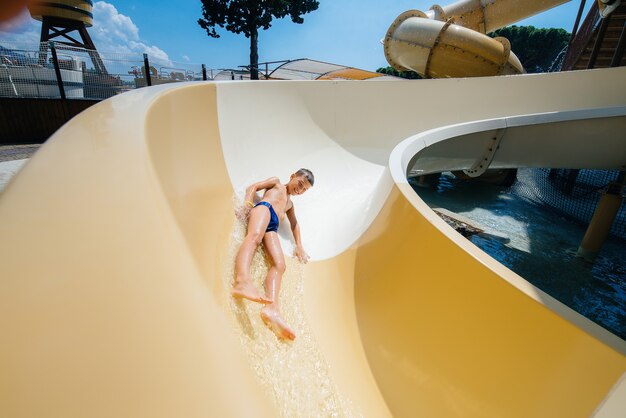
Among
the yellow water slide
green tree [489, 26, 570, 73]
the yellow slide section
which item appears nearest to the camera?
the yellow slide section

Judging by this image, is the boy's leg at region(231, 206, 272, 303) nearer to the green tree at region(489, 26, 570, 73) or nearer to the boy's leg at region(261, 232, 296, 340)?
the boy's leg at region(261, 232, 296, 340)

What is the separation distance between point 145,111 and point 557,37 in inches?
1677

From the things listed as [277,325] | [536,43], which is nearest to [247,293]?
[277,325]

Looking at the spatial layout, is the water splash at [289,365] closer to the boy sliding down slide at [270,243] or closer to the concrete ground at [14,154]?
the boy sliding down slide at [270,243]

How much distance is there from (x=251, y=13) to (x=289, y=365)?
26.2 metres

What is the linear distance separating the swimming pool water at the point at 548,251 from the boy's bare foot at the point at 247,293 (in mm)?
7019

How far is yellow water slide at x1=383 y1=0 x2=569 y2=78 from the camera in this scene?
7.30 metres

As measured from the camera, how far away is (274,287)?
6.49 ft

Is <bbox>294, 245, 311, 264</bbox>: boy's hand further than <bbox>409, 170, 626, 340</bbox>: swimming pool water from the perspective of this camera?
No

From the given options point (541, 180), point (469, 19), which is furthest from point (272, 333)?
point (541, 180)

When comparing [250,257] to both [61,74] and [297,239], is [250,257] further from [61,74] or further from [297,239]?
[61,74]

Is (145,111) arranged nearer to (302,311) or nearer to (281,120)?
(302,311)

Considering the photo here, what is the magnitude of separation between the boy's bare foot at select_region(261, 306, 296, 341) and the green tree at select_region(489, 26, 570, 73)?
1529 inches

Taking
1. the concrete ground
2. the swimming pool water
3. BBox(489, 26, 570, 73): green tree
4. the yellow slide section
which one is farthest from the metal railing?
BBox(489, 26, 570, 73): green tree
